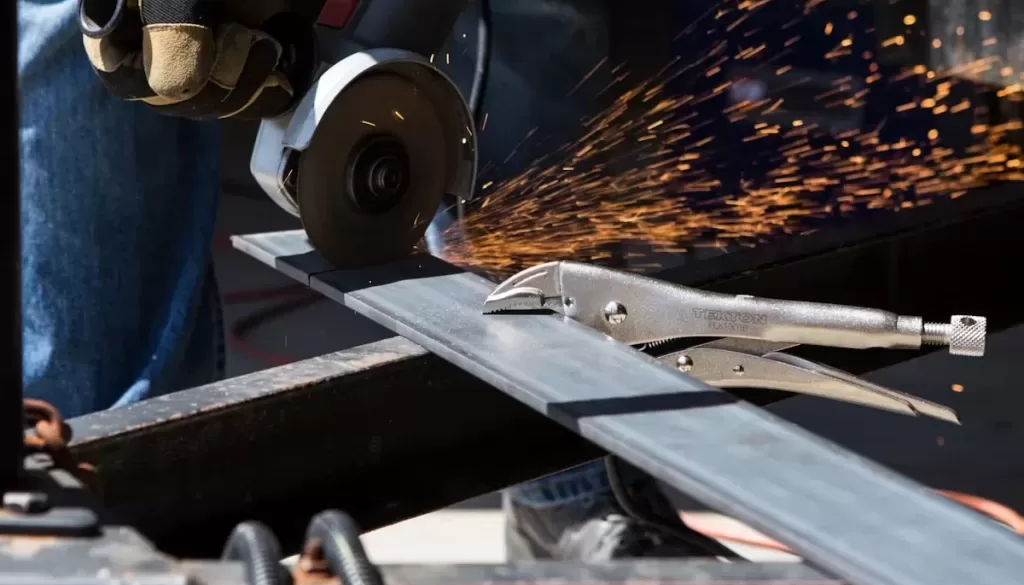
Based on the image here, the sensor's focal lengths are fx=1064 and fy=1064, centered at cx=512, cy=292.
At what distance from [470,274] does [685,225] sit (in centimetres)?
106

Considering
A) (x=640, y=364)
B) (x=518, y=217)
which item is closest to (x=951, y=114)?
(x=518, y=217)

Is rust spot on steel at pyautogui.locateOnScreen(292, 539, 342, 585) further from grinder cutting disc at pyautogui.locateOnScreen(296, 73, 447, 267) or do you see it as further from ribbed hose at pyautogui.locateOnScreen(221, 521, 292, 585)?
grinder cutting disc at pyautogui.locateOnScreen(296, 73, 447, 267)

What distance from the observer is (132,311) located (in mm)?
1448

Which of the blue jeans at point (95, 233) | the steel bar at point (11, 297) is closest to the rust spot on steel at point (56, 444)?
the steel bar at point (11, 297)

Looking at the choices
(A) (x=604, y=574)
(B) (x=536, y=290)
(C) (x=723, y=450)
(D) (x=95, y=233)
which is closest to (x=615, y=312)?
Result: (B) (x=536, y=290)

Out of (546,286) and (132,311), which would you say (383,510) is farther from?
(132,311)

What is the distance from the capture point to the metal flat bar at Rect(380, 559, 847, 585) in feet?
1.88

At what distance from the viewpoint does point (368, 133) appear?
44.6 inches

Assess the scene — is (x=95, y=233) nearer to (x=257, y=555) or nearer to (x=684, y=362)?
(x=684, y=362)

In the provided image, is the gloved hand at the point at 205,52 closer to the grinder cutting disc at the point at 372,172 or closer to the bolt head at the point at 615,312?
the grinder cutting disc at the point at 372,172

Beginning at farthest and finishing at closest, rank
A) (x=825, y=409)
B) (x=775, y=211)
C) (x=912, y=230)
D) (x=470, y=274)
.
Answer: (x=825, y=409) → (x=775, y=211) → (x=912, y=230) → (x=470, y=274)

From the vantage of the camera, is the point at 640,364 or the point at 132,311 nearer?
the point at 640,364

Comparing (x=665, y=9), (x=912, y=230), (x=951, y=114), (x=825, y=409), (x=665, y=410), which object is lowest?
(x=825, y=409)

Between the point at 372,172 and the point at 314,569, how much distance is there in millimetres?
642
